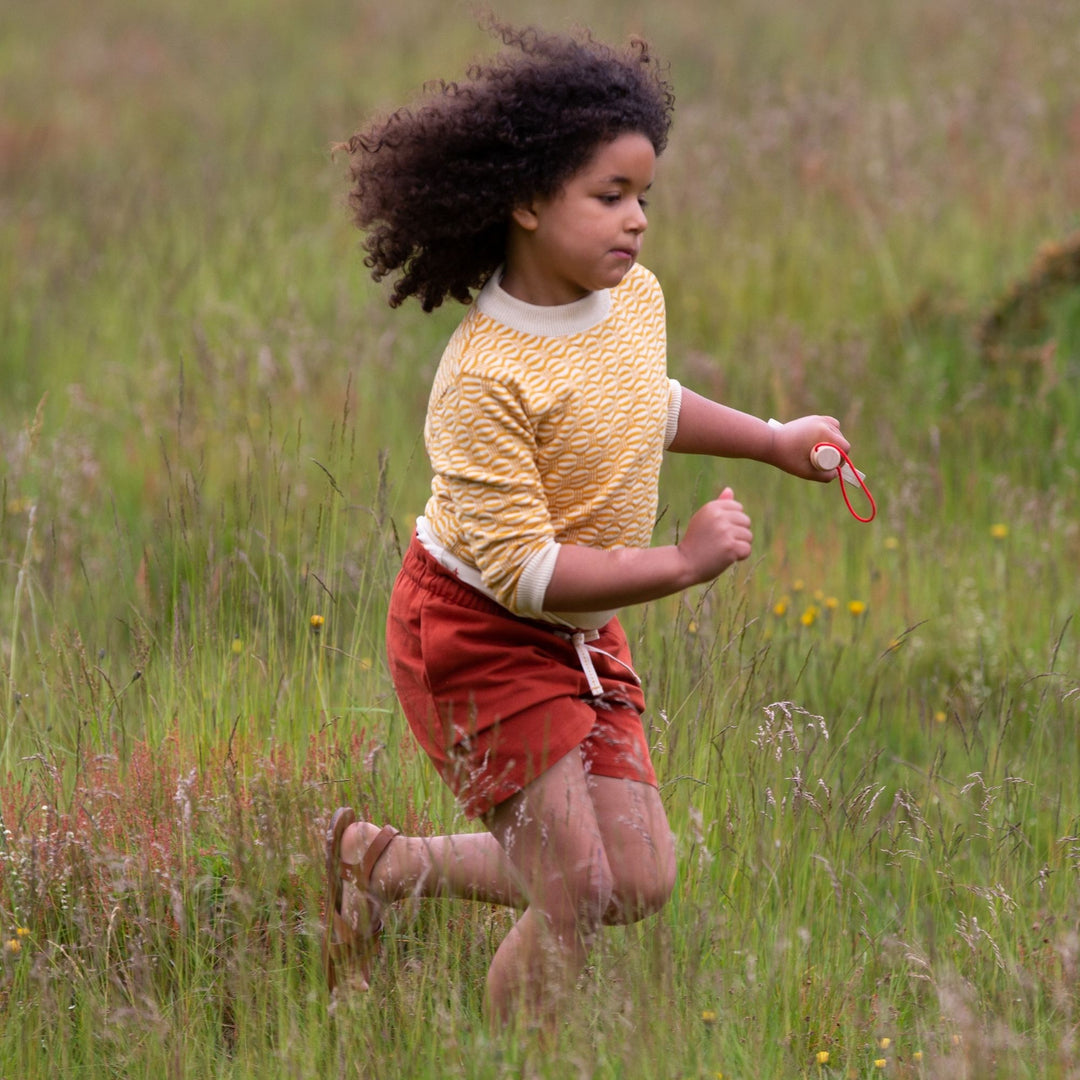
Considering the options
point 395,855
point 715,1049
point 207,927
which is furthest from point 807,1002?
point 207,927

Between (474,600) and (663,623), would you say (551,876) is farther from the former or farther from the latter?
(663,623)

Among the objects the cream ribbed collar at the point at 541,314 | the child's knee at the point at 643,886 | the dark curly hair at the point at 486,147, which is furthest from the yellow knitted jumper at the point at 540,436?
the child's knee at the point at 643,886

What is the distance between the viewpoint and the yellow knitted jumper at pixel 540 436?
2.32 m

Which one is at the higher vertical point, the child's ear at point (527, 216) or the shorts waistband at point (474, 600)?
the child's ear at point (527, 216)

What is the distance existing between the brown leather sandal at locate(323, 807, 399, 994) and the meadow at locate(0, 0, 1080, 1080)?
4 cm

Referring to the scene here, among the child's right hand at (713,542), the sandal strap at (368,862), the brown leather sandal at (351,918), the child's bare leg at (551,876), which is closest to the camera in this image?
the child's right hand at (713,542)

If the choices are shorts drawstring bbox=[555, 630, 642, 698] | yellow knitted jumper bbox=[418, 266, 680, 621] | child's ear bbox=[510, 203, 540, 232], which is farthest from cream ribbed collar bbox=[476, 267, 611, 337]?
shorts drawstring bbox=[555, 630, 642, 698]

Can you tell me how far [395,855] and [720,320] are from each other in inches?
160

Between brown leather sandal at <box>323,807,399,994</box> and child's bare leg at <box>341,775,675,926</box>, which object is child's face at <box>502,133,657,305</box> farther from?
brown leather sandal at <box>323,807,399,994</box>

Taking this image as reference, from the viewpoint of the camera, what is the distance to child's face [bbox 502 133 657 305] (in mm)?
2418

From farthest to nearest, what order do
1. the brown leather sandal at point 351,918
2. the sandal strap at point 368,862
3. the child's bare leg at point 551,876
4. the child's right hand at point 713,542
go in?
the sandal strap at point 368,862 → the brown leather sandal at point 351,918 → the child's bare leg at point 551,876 → the child's right hand at point 713,542

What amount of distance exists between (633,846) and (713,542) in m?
0.54

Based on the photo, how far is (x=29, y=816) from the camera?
9.36 feet

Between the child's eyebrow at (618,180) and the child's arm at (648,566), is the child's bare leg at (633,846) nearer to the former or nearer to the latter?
the child's arm at (648,566)
